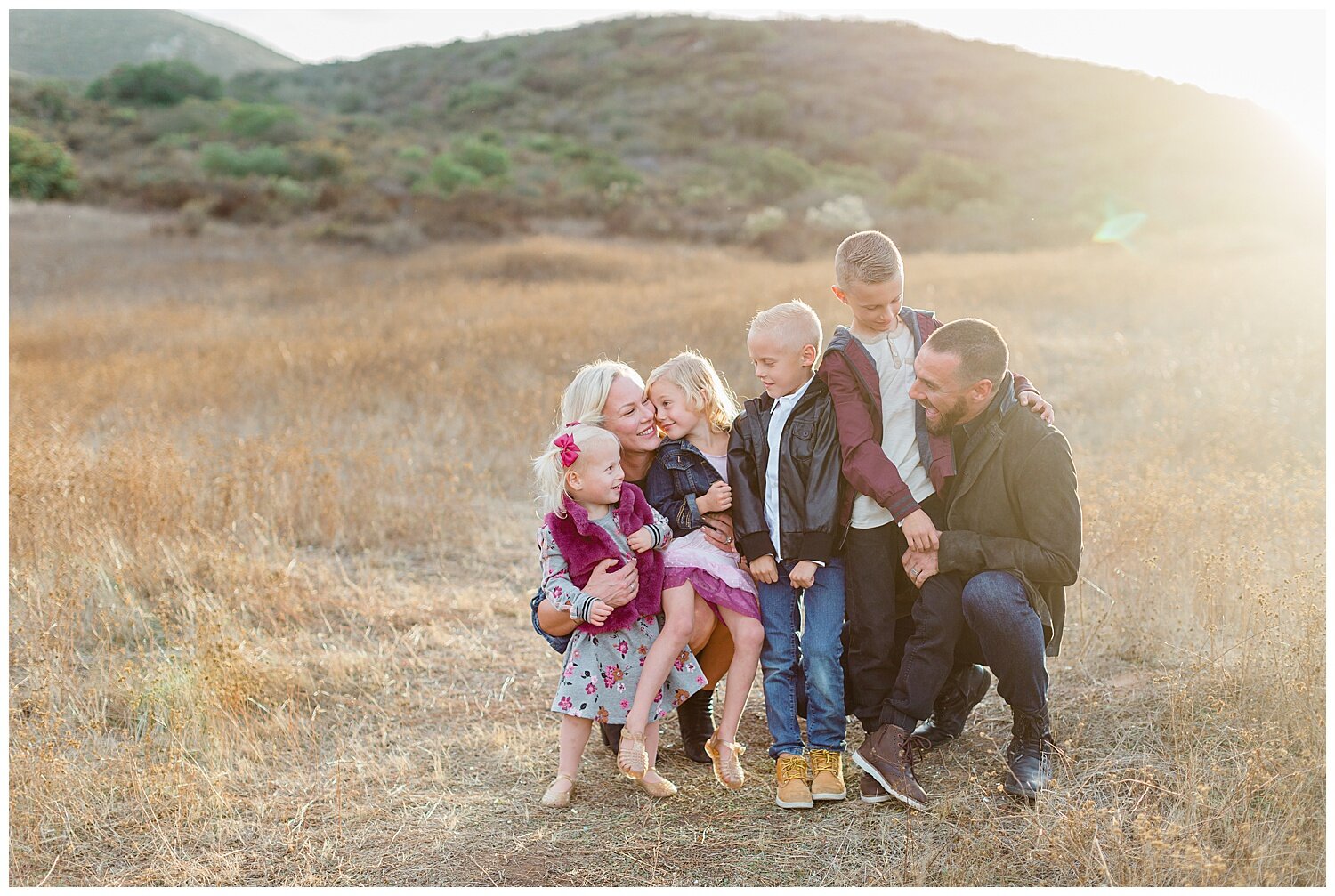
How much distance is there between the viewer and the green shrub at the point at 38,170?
25578 mm

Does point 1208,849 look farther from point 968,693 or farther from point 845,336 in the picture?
point 845,336

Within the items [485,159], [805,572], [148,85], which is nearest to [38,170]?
[485,159]

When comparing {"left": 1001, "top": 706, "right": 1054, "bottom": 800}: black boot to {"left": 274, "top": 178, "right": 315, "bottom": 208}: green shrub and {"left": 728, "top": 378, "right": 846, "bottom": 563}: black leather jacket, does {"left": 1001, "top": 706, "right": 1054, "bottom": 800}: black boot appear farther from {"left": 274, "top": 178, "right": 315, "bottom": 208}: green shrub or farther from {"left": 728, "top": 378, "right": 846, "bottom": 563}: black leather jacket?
{"left": 274, "top": 178, "right": 315, "bottom": 208}: green shrub

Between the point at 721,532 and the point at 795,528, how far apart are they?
302 millimetres

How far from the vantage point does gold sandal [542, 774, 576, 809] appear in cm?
358

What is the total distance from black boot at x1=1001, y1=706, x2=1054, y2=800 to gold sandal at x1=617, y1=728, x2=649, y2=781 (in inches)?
46.0

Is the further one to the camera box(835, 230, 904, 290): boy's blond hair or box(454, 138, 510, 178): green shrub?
box(454, 138, 510, 178): green shrub

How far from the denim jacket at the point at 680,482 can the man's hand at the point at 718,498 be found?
3.5 inches

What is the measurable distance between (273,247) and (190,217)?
142 inches

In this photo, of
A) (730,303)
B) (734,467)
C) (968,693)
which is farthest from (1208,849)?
(730,303)

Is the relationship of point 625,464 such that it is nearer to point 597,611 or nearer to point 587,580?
point 587,580

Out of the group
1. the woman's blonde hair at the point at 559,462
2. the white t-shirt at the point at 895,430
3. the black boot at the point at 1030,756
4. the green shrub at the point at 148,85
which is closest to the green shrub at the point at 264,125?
the green shrub at the point at 148,85

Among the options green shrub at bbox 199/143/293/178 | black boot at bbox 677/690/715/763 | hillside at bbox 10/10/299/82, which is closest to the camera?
black boot at bbox 677/690/715/763

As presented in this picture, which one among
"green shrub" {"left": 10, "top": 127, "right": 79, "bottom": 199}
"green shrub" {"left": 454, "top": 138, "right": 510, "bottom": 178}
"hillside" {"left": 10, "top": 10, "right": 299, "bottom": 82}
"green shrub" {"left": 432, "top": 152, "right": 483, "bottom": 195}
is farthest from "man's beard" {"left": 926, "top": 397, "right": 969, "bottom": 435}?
"hillside" {"left": 10, "top": 10, "right": 299, "bottom": 82}
